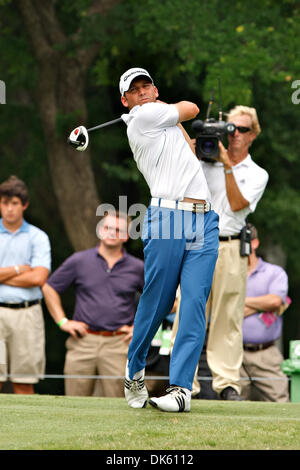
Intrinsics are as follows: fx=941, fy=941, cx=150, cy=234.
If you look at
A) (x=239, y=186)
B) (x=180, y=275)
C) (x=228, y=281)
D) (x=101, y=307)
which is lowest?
(x=101, y=307)

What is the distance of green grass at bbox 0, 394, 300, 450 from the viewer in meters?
4.45

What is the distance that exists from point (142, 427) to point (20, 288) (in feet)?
12.3

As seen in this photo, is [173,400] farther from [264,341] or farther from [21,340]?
[264,341]

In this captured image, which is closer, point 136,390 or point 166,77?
point 136,390

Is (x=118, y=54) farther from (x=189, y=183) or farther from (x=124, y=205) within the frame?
(x=189, y=183)

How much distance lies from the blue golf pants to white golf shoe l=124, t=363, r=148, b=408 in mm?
282

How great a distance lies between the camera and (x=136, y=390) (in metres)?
5.87

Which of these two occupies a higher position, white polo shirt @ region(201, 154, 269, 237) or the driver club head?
the driver club head

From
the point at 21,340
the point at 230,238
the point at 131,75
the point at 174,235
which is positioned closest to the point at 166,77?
the point at 21,340

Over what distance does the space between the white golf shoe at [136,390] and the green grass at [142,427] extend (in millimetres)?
71

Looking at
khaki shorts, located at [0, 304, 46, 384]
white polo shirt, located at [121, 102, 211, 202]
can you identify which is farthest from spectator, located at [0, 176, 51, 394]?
white polo shirt, located at [121, 102, 211, 202]

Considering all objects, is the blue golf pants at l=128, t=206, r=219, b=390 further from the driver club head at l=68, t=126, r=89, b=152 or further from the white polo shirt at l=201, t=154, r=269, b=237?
the white polo shirt at l=201, t=154, r=269, b=237

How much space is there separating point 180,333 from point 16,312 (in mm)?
3152

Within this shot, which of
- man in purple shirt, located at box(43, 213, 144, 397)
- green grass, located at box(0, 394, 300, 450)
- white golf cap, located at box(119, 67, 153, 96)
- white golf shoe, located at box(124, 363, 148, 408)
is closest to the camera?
green grass, located at box(0, 394, 300, 450)
